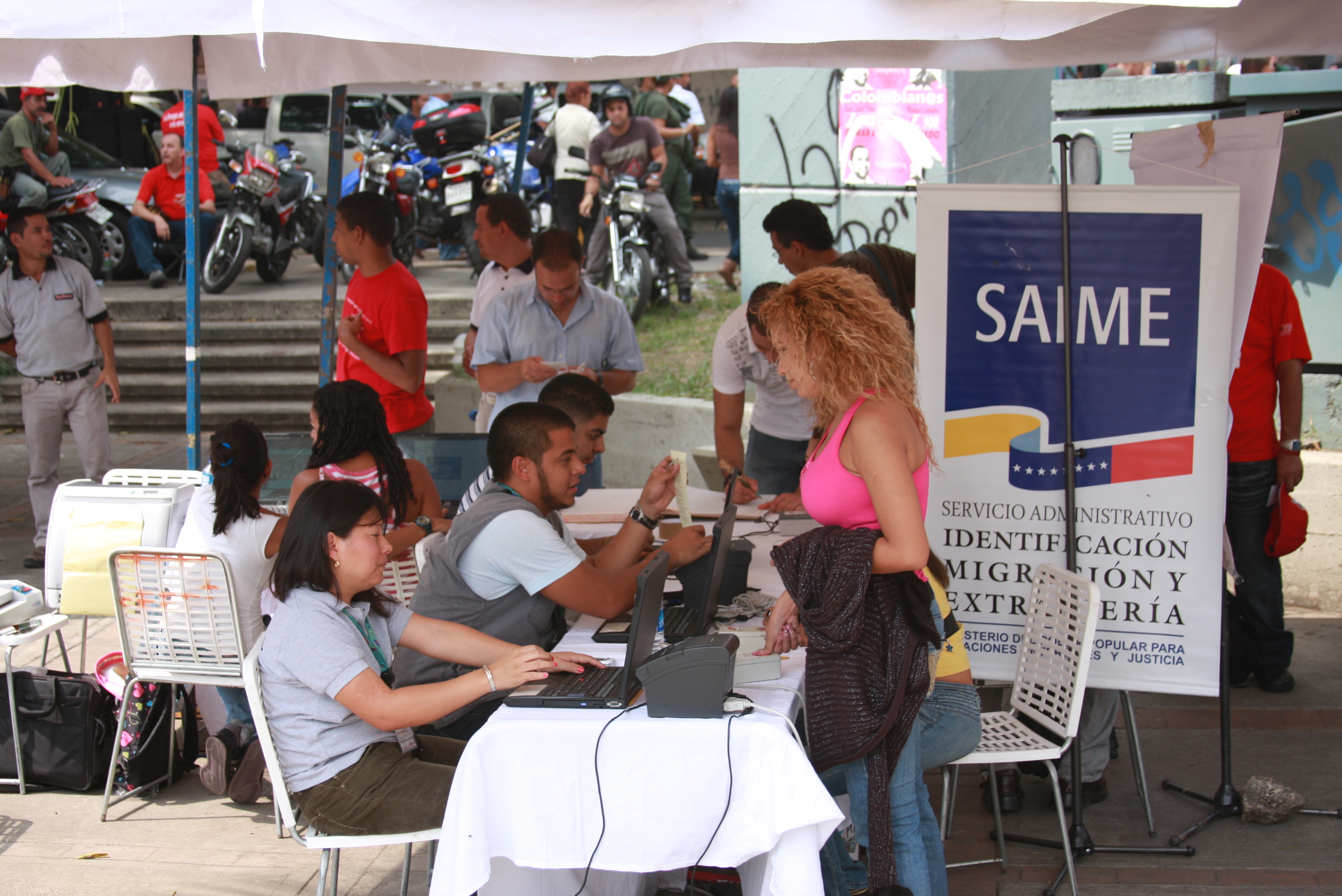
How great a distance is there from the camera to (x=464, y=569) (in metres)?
3.14

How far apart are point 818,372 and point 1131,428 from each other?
1219 millimetres

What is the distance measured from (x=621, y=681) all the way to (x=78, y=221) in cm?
963

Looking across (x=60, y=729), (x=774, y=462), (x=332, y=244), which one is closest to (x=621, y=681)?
(x=60, y=729)

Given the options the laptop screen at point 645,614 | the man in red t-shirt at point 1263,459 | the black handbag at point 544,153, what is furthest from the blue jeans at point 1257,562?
the black handbag at point 544,153

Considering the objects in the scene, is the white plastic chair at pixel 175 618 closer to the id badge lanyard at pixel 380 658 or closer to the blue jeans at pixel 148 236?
the id badge lanyard at pixel 380 658

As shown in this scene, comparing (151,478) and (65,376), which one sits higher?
(65,376)

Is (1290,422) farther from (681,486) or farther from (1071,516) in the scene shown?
(681,486)

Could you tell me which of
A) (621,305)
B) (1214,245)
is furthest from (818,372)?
(621,305)

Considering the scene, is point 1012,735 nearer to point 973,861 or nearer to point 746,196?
point 973,861

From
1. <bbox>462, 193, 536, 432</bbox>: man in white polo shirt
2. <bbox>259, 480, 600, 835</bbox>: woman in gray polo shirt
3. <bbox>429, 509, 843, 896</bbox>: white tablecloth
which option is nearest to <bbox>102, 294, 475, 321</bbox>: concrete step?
<bbox>462, 193, 536, 432</bbox>: man in white polo shirt

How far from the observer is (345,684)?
A: 271cm

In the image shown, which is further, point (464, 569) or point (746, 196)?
point (746, 196)

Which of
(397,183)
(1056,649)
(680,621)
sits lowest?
(1056,649)

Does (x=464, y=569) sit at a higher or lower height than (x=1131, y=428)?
lower
